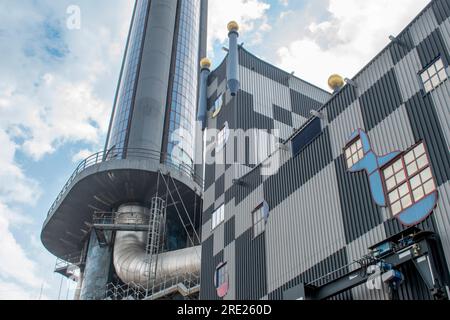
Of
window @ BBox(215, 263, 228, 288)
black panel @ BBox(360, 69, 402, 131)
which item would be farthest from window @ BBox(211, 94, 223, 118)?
black panel @ BBox(360, 69, 402, 131)

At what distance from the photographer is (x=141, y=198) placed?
159 ft

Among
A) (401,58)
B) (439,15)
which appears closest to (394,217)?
(401,58)

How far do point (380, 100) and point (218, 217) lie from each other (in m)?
14.7

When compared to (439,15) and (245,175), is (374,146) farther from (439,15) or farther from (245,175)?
(245,175)

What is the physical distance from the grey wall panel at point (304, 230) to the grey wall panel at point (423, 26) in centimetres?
654

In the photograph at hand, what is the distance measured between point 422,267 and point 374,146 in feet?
19.8

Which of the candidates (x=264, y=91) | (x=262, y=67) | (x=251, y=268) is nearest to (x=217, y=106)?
(x=264, y=91)

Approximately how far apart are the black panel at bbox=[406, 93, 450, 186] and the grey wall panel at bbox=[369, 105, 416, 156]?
0.87 feet

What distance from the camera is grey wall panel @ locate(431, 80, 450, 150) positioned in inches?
687

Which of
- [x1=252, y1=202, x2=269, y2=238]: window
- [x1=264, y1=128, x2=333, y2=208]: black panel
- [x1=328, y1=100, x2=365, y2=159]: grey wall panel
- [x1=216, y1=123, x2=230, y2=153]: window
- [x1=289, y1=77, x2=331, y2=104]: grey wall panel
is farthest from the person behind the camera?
[x1=289, y1=77, x2=331, y2=104]: grey wall panel

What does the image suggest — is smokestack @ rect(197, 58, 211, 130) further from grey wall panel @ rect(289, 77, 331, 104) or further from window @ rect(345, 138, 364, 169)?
window @ rect(345, 138, 364, 169)

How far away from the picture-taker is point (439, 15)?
64.3 ft

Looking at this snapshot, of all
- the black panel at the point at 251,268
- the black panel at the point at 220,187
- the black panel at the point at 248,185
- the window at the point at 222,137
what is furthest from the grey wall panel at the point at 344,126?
the window at the point at 222,137
